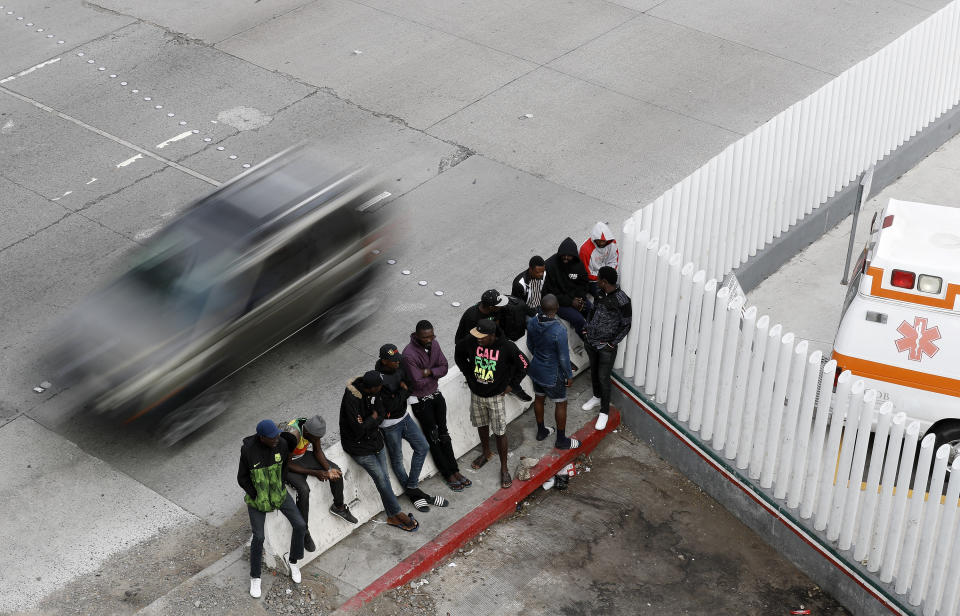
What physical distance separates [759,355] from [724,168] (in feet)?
10.1

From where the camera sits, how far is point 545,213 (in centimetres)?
1507

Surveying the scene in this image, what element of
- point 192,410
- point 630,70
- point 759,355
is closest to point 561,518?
point 759,355

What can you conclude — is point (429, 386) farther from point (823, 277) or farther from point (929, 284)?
point (823, 277)

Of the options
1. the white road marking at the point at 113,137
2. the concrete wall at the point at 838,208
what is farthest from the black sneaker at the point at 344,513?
the white road marking at the point at 113,137

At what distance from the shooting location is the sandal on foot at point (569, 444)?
37.2 ft

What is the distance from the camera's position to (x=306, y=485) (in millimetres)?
Answer: 9656

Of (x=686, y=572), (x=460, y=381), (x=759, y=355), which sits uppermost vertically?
(x=759, y=355)

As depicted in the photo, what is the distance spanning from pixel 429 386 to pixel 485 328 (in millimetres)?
699

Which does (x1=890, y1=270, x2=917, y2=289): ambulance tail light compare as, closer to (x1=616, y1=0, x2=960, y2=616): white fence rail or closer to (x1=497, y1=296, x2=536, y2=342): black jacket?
(x1=616, y1=0, x2=960, y2=616): white fence rail

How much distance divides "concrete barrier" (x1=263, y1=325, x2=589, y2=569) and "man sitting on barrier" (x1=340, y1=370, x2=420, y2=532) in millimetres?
139

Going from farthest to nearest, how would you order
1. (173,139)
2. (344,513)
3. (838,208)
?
(173,139)
(838,208)
(344,513)

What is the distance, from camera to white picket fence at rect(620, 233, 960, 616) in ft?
29.5

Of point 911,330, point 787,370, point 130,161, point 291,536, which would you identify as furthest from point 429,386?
point 130,161

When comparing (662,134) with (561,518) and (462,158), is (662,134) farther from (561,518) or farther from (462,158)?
(561,518)
